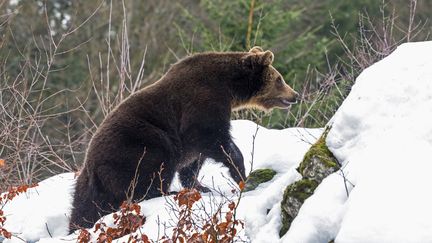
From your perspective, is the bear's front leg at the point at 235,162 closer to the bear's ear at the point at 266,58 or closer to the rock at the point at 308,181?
the bear's ear at the point at 266,58

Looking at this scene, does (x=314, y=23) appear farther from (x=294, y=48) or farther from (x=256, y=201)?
(x=256, y=201)

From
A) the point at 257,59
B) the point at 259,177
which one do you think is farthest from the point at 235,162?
the point at 257,59

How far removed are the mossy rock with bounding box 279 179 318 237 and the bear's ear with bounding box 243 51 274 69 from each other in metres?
3.29

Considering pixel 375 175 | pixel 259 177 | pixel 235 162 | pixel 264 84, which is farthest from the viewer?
pixel 264 84

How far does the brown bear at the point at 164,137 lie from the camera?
766cm

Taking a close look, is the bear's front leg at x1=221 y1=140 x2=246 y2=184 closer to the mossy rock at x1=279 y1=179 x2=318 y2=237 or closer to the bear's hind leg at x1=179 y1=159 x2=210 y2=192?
the bear's hind leg at x1=179 y1=159 x2=210 y2=192

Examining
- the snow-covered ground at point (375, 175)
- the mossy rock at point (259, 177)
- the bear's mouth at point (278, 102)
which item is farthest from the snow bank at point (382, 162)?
the bear's mouth at point (278, 102)

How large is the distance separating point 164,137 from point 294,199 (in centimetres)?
262

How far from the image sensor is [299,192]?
548 cm

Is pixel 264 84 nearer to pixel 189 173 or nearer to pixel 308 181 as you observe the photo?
pixel 189 173

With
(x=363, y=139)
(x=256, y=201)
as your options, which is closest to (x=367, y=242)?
(x=363, y=139)

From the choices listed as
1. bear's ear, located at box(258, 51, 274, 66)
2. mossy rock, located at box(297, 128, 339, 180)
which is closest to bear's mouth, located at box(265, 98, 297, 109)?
bear's ear, located at box(258, 51, 274, 66)

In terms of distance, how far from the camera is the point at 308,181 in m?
5.50

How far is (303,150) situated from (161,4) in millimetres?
18947
